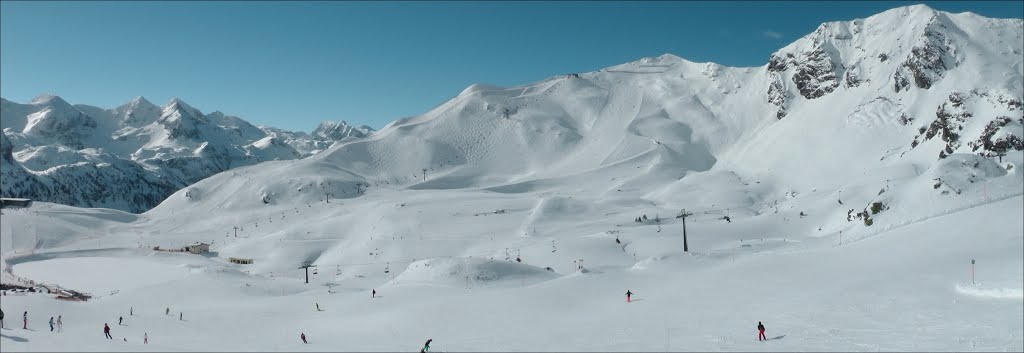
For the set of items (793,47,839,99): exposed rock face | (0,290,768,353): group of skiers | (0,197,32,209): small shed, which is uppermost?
(793,47,839,99): exposed rock face

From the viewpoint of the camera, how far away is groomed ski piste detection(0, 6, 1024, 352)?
19641 millimetres

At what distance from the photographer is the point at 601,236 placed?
2613 inches

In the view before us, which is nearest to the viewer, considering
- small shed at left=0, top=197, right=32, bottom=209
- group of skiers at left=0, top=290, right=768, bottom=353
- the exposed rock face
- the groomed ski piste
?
small shed at left=0, top=197, right=32, bottom=209

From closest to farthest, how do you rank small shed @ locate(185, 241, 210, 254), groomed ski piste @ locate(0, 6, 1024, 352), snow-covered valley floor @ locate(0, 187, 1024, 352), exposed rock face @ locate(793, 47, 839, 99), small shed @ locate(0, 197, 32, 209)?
→ 1. small shed @ locate(0, 197, 32, 209)
2. snow-covered valley floor @ locate(0, 187, 1024, 352)
3. groomed ski piste @ locate(0, 6, 1024, 352)
4. small shed @ locate(185, 241, 210, 254)
5. exposed rock face @ locate(793, 47, 839, 99)

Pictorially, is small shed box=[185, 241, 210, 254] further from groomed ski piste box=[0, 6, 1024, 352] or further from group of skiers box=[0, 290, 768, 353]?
group of skiers box=[0, 290, 768, 353]

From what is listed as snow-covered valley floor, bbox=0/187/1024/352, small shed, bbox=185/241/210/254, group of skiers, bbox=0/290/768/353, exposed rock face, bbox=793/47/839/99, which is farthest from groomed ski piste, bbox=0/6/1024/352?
small shed, bbox=185/241/210/254

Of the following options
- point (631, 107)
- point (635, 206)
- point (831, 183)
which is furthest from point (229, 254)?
point (631, 107)

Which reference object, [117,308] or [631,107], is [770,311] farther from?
[631,107]

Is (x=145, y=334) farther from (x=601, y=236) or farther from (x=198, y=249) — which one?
(x=198, y=249)

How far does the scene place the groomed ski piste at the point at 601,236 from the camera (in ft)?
64.4

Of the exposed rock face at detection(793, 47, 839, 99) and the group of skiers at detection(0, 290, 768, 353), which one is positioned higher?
the exposed rock face at detection(793, 47, 839, 99)

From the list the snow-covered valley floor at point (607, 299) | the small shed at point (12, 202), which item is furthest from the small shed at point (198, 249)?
the small shed at point (12, 202)

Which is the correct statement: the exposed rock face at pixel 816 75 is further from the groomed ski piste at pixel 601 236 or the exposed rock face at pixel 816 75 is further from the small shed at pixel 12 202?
the small shed at pixel 12 202

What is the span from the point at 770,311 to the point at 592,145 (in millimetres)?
134416
